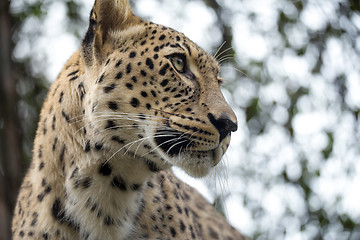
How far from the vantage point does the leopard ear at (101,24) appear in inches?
205

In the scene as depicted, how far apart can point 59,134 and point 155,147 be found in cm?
105

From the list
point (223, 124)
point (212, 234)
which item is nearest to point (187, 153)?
point (223, 124)

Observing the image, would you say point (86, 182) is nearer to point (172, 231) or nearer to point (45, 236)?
point (45, 236)

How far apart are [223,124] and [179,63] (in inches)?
33.0

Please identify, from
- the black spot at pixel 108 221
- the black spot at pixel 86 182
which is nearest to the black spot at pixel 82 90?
the black spot at pixel 86 182

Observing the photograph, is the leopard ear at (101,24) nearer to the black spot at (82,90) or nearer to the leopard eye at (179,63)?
the black spot at (82,90)

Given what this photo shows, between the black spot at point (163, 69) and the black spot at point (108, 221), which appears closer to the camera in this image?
the black spot at point (163, 69)

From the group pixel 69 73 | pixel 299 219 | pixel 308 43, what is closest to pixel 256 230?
pixel 299 219

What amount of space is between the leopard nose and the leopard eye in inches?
25.6

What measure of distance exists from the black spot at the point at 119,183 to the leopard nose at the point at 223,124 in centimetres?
108

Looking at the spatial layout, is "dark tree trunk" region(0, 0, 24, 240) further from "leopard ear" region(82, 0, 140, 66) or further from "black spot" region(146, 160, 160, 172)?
"black spot" region(146, 160, 160, 172)

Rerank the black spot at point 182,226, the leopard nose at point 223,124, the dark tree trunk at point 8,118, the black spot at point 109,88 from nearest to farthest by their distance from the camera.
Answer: the leopard nose at point 223,124 → the black spot at point 109,88 → the black spot at point 182,226 → the dark tree trunk at point 8,118

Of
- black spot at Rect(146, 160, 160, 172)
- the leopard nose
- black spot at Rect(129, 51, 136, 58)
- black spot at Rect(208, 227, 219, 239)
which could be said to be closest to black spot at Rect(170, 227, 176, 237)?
black spot at Rect(146, 160, 160, 172)

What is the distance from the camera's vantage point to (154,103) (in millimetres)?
4949
